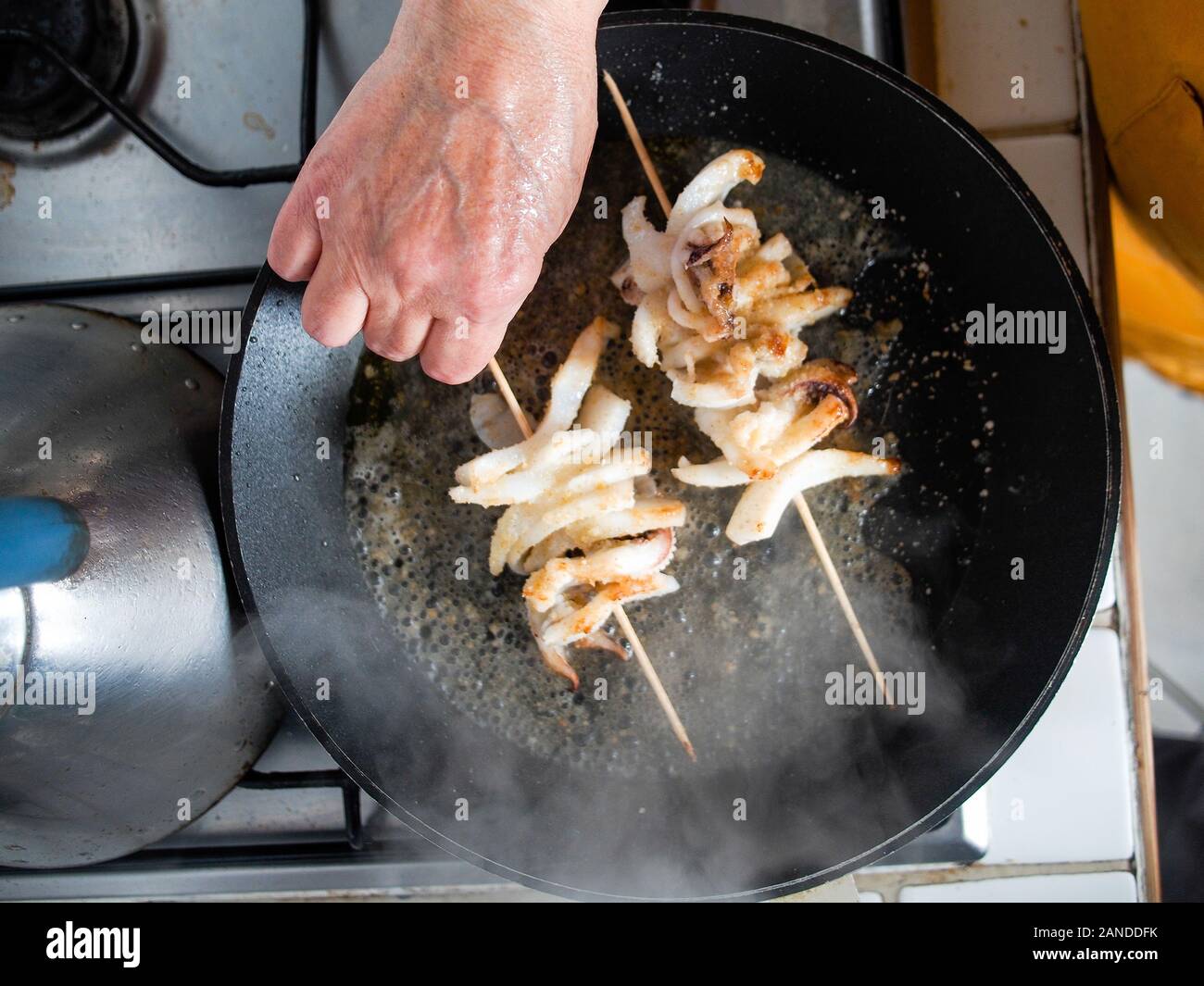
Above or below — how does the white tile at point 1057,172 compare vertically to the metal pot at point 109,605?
above

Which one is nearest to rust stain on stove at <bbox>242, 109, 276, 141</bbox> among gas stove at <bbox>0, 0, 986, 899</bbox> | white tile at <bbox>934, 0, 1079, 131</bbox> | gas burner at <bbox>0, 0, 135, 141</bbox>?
gas stove at <bbox>0, 0, 986, 899</bbox>

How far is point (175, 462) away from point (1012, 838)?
3.39ft

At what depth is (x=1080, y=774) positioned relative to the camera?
1051 mm

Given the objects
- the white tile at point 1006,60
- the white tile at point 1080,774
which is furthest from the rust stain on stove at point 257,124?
the white tile at point 1080,774

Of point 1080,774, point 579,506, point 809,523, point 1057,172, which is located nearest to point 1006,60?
point 1057,172

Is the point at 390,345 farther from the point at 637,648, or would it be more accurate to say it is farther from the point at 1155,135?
the point at 1155,135

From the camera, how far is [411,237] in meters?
0.81

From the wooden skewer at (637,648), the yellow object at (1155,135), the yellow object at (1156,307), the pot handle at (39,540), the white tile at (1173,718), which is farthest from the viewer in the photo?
the white tile at (1173,718)

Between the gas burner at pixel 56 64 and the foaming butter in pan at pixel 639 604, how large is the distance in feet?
1.51

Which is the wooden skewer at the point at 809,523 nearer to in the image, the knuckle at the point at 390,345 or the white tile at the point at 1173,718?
the knuckle at the point at 390,345

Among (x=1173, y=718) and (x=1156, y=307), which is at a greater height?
(x=1156, y=307)

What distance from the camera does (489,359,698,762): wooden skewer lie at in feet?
3.22

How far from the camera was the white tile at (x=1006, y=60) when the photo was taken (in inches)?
40.6

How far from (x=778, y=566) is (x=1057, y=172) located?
1.84 feet
